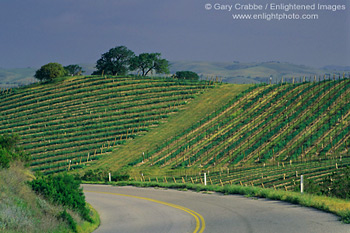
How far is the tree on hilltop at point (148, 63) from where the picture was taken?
124750 mm

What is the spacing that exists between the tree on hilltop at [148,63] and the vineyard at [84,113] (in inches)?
917

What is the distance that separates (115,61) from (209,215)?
4333 inches

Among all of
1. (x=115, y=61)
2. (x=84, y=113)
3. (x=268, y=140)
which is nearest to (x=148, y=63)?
(x=115, y=61)

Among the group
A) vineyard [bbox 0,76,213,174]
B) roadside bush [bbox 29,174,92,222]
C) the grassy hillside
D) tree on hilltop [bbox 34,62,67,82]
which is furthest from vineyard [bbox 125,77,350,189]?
tree on hilltop [bbox 34,62,67,82]

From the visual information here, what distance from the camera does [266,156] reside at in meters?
54.0

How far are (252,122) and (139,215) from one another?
1850 inches

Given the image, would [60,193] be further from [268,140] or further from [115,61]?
[115,61]

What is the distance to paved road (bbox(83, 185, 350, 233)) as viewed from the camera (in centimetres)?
1589

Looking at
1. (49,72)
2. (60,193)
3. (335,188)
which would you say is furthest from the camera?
(49,72)

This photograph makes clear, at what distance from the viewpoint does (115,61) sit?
4988 inches

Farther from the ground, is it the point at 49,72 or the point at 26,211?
the point at 49,72

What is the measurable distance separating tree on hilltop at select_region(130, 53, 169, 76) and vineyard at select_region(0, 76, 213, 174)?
23298 mm

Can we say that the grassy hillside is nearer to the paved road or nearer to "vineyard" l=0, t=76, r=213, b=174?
the paved road

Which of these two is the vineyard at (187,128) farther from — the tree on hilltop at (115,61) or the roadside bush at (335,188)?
the tree on hilltop at (115,61)
